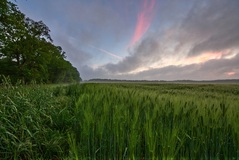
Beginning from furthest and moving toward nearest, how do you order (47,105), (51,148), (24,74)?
(24,74)
(47,105)
(51,148)

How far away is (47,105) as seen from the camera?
153 inches

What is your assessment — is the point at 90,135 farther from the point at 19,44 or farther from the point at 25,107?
the point at 19,44

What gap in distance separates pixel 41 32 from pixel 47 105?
31.8 m

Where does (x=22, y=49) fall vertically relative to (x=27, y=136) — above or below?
above

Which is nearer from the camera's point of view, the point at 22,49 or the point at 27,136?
the point at 27,136

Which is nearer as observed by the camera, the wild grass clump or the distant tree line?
the wild grass clump

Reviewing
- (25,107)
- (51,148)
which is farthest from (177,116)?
(25,107)

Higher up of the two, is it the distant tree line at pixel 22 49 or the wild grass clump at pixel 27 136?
the distant tree line at pixel 22 49

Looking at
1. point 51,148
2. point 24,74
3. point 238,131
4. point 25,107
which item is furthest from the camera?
point 24,74

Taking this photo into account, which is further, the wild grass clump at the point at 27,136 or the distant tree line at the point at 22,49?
the distant tree line at the point at 22,49

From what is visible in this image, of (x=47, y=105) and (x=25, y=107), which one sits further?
(x=47, y=105)

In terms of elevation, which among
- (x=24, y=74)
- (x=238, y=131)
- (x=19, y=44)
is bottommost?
(x=238, y=131)

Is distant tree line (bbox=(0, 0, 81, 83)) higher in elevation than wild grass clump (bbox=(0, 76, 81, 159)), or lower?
higher

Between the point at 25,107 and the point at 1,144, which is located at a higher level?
the point at 25,107
